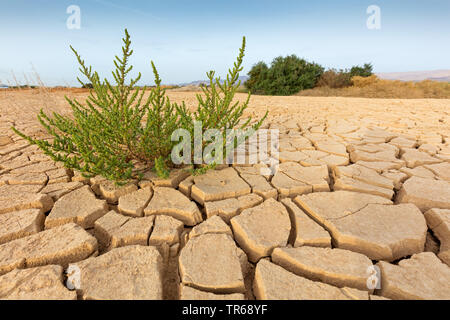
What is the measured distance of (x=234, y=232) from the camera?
1.21m

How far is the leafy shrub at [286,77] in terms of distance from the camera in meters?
11.4

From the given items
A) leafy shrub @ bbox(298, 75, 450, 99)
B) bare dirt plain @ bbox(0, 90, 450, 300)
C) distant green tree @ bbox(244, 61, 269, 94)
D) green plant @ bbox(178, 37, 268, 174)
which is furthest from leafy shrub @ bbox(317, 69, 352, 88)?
green plant @ bbox(178, 37, 268, 174)

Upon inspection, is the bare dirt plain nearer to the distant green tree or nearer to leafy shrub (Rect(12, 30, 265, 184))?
leafy shrub (Rect(12, 30, 265, 184))

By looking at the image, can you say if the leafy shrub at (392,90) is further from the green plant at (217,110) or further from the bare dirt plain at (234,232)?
the green plant at (217,110)

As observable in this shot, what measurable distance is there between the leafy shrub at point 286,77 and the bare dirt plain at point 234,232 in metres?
10.2

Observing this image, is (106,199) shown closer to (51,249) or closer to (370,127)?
(51,249)

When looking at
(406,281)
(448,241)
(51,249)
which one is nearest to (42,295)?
(51,249)

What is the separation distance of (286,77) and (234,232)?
1176 centimetres

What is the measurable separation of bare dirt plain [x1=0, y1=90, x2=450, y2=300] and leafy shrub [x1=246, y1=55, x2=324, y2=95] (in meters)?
10.2

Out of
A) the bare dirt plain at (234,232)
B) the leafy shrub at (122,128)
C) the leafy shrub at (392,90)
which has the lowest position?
the bare dirt plain at (234,232)

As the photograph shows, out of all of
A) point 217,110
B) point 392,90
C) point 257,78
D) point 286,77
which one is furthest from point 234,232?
point 257,78

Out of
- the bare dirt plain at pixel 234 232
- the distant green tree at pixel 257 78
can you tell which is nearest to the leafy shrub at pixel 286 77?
the distant green tree at pixel 257 78

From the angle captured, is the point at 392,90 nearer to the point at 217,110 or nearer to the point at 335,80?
the point at 335,80

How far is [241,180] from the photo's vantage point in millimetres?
1636
